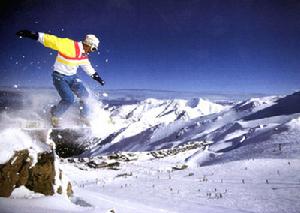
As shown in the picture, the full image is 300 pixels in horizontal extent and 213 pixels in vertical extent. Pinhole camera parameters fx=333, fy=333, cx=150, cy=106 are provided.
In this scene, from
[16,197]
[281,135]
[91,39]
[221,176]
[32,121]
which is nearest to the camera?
[16,197]

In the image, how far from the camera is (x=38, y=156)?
5457 mm

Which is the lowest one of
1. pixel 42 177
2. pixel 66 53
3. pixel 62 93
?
pixel 42 177

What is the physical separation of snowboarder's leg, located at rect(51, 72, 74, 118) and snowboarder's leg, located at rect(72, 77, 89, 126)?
0.85 feet

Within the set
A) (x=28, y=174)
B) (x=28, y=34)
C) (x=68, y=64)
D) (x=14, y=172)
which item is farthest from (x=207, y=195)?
(x=28, y=34)

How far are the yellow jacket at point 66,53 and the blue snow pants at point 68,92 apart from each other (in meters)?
0.14

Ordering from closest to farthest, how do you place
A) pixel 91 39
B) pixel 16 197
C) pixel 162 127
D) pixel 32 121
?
pixel 16 197 < pixel 91 39 < pixel 32 121 < pixel 162 127

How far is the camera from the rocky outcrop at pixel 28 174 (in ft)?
A: 16.6

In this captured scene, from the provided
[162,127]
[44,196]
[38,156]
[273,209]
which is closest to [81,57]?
[38,156]

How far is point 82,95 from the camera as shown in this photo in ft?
22.9

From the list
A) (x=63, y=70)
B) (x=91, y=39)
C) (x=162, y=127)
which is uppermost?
(x=162, y=127)

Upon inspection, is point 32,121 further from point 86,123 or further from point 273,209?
point 273,209

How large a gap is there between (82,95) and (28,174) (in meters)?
2.20

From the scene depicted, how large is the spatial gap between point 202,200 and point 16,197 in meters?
4.00

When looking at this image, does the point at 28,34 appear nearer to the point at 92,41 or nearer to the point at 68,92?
the point at 92,41
